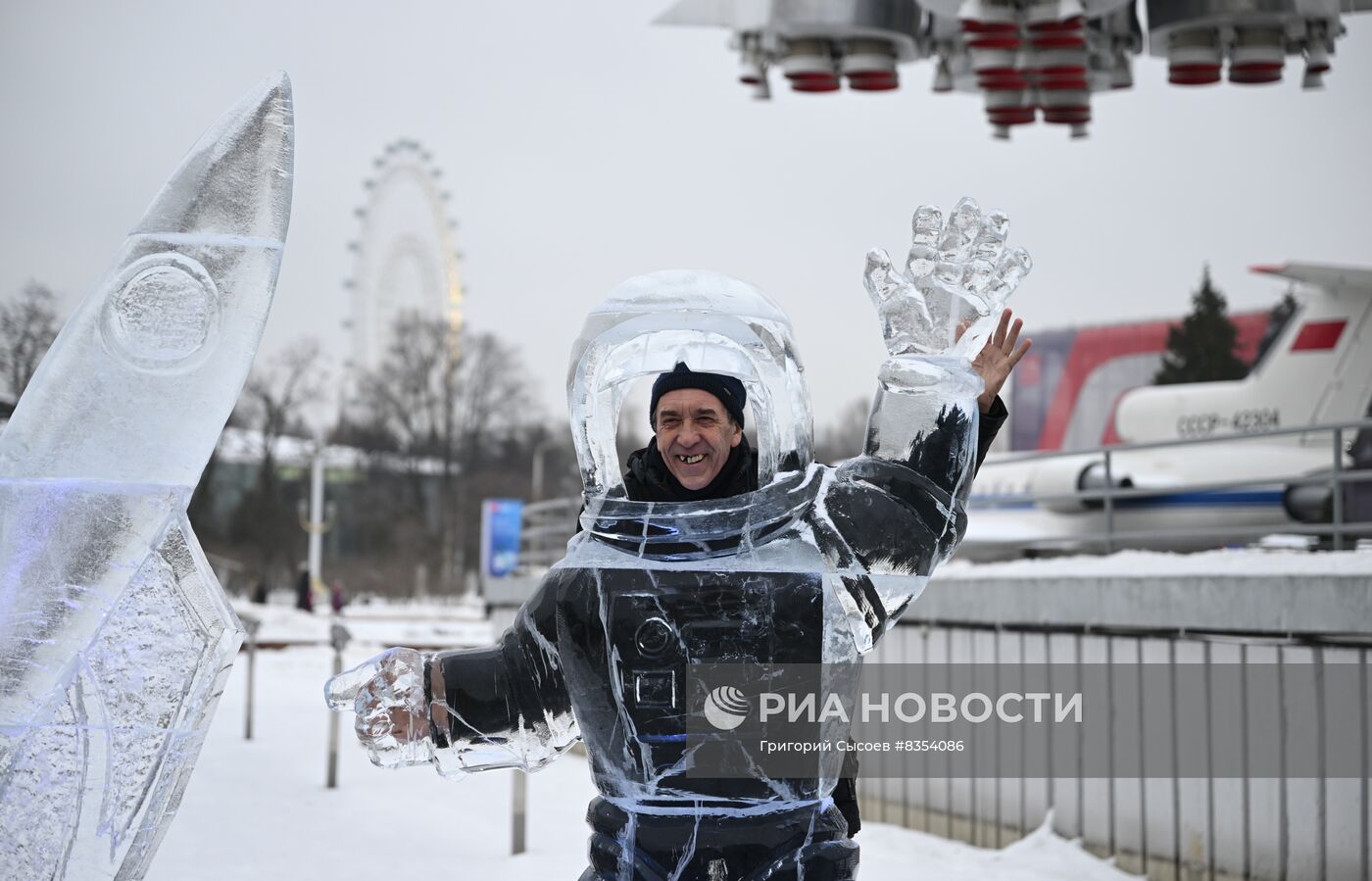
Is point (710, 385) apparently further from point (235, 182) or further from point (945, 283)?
point (235, 182)

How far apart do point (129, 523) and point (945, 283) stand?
149 centimetres

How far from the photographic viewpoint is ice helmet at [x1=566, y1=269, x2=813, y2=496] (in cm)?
243

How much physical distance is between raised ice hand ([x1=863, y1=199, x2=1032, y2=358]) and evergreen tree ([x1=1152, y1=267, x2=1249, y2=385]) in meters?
35.1

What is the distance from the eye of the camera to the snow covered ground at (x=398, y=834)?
728cm

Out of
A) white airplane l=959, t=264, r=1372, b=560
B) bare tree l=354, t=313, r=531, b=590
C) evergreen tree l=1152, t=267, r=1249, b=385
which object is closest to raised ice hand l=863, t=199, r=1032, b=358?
white airplane l=959, t=264, r=1372, b=560

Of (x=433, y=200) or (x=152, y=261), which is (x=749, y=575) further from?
(x=433, y=200)

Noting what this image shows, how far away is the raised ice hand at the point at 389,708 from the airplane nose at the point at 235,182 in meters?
0.84

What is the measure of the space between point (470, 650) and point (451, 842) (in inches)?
233

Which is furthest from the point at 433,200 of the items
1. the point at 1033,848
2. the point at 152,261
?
the point at 152,261

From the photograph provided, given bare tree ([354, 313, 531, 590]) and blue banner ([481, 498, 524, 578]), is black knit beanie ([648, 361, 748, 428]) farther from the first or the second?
bare tree ([354, 313, 531, 590])

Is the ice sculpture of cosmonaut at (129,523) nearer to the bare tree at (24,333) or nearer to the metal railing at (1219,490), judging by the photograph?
the metal railing at (1219,490)

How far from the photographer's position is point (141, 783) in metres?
2.65

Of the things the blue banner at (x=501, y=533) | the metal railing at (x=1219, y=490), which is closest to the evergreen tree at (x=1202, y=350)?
the blue banner at (x=501, y=533)

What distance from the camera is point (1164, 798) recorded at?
731cm
